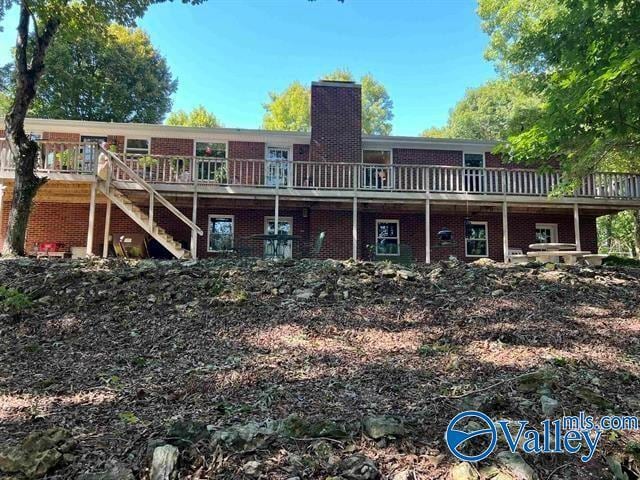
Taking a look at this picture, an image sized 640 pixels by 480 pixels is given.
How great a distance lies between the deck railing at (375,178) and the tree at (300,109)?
19.7 meters

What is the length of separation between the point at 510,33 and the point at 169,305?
21571mm

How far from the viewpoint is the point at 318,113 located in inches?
619

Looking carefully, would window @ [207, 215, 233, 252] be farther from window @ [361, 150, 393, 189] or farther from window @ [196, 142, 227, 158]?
window @ [361, 150, 393, 189]

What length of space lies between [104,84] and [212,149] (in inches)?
585


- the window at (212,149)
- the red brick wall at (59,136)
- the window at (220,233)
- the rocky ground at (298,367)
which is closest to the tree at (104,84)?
the red brick wall at (59,136)

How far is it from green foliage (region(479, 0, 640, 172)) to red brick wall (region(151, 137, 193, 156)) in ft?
32.9

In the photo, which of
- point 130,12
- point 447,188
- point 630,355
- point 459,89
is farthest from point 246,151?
point 459,89

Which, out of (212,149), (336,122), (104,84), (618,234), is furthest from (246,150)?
(618,234)

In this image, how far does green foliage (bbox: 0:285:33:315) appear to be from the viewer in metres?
5.64

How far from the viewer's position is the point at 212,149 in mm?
15758

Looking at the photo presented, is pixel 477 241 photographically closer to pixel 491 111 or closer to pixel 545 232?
pixel 545 232

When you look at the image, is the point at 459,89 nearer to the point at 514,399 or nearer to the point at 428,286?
the point at 428,286

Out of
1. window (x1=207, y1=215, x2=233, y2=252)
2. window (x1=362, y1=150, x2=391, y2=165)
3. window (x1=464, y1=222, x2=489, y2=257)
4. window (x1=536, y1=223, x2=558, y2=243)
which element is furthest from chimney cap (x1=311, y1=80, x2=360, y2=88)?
window (x1=536, y1=223, x2=558, y2=243)

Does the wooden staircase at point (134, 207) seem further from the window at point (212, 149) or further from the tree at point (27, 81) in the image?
the window at point (212, 149)
